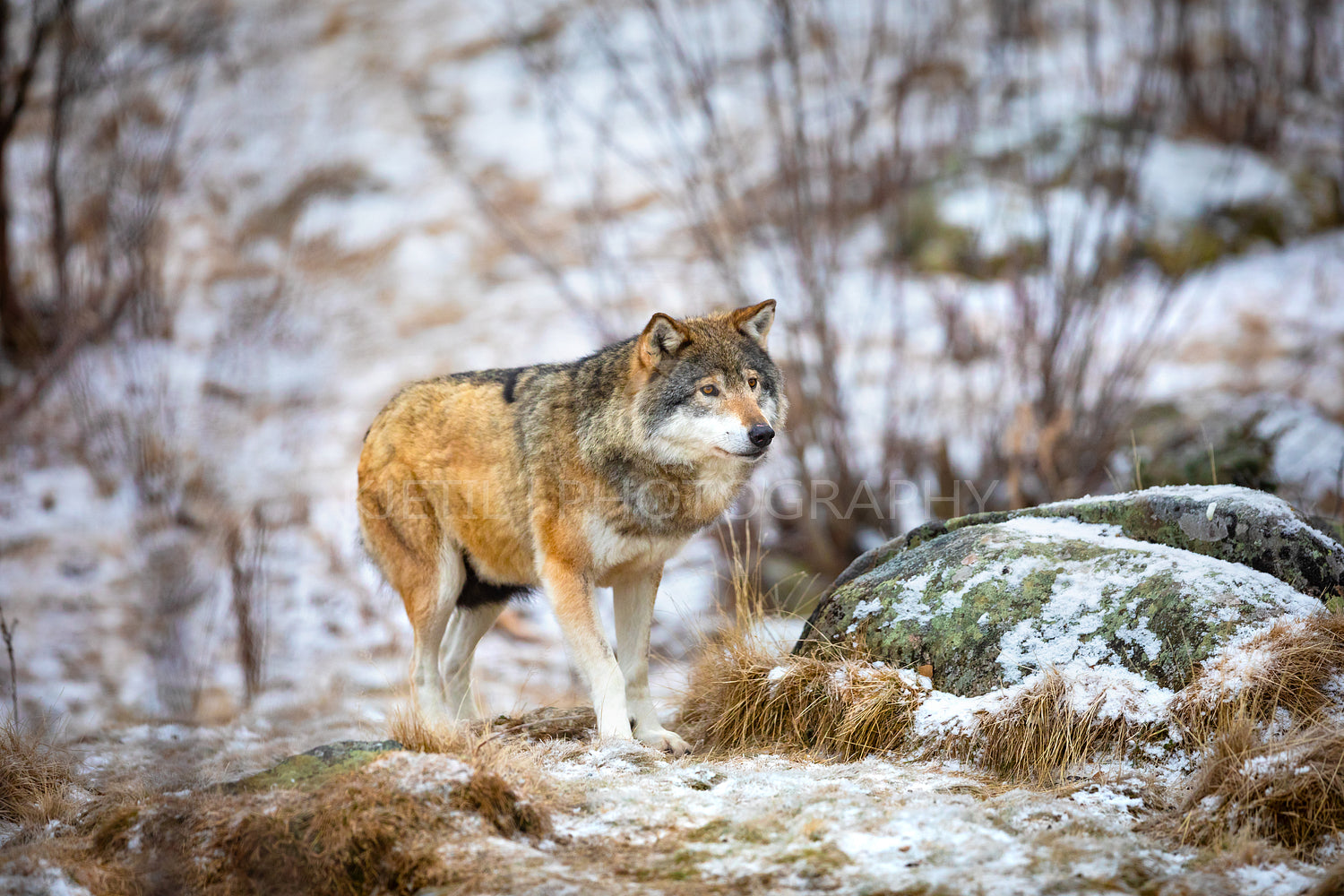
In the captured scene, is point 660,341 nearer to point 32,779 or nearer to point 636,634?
point 636,634

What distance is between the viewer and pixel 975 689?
439 cm

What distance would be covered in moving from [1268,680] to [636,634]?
294 centimetres

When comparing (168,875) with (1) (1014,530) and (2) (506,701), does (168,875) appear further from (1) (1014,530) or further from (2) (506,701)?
(2) (506,701)

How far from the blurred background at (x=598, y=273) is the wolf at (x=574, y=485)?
2.02ft

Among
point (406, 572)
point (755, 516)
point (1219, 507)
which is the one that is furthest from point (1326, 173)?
point (406, 572)

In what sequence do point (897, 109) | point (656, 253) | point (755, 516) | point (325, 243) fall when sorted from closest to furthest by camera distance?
point (897, 109) → point (755, 516) → point (325, 243) → point (656, 253)

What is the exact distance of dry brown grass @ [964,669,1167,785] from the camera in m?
3.91

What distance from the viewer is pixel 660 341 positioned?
5051mm

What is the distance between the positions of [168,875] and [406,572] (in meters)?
2.39

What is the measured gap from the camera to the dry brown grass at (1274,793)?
10.7 ft

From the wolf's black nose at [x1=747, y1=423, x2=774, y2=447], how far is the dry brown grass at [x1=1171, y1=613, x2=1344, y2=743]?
200 cm

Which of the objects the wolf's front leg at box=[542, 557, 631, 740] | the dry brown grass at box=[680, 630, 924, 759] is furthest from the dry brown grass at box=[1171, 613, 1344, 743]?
the wolf's front leg at box=[542, 557, 631, 740]

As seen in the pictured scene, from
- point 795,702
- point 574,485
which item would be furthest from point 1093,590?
point 574,485

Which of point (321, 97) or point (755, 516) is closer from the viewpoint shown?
point (755, 516)
